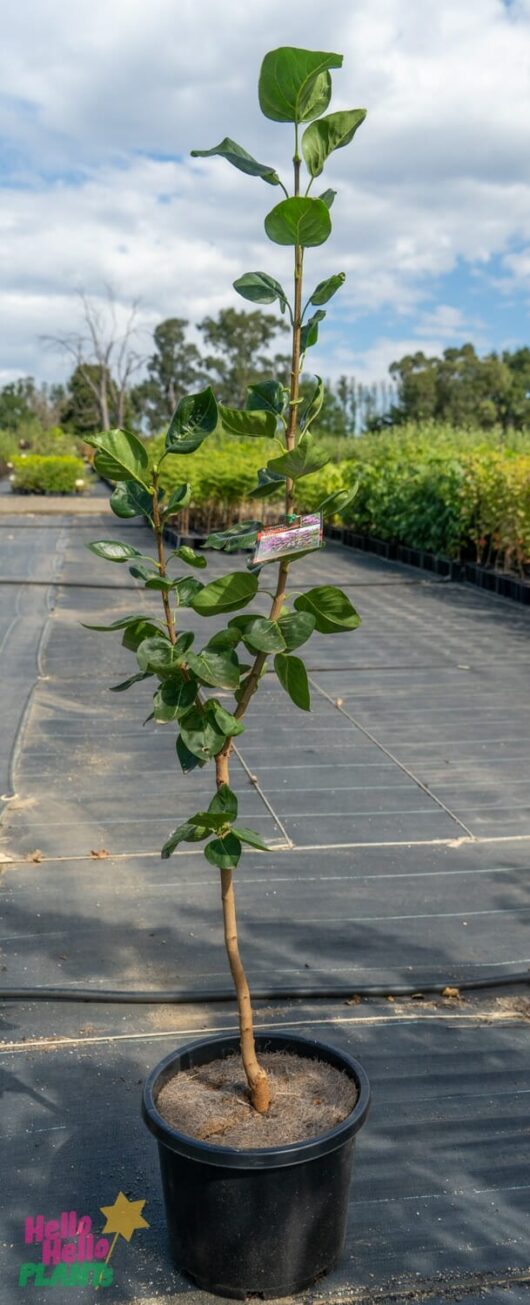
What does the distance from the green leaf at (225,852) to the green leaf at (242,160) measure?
1.07m

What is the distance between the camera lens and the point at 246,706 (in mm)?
1873

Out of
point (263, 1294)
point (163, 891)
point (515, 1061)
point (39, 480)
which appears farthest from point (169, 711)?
point (39, 480)

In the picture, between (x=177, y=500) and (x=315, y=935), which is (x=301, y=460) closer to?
(x=177, y=500)

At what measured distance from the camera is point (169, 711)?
175cm

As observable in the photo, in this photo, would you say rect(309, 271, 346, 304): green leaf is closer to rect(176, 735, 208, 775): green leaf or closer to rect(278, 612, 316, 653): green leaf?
rect(278, 612, 316, 653): green leaf

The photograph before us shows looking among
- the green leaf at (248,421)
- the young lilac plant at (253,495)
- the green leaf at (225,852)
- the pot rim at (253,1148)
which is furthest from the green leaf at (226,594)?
the pot rim at (253,1148)

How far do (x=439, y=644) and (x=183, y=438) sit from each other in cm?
637

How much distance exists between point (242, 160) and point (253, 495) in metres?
0.53

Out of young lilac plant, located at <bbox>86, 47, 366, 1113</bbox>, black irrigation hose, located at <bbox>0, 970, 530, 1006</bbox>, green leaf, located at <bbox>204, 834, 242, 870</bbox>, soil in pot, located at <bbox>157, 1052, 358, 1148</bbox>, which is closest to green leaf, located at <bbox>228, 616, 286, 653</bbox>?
young lilac plant, located at <bbox>86, 47, 366, 1113</bbox>

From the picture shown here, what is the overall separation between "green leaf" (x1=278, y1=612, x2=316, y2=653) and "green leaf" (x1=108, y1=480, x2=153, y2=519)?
283mm

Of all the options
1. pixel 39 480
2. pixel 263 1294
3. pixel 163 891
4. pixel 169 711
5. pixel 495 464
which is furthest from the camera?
pixel 39 480

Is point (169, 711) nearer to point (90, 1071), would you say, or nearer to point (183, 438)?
point (183, 438)

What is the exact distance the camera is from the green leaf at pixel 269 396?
1792 millimetres

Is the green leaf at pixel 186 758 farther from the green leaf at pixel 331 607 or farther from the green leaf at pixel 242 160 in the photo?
the green leaf at pixel 242 160
